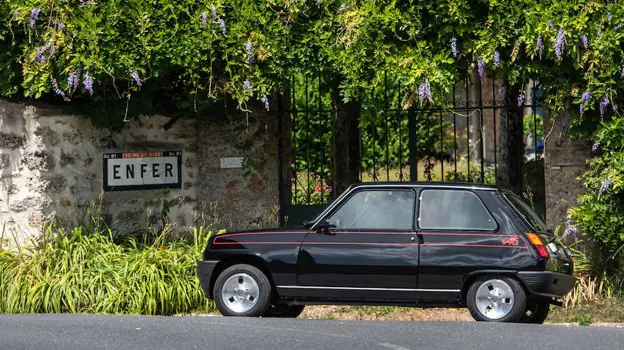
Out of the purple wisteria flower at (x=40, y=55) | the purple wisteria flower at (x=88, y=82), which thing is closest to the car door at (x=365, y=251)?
the purple wisteria flower at (x=88, y=82)

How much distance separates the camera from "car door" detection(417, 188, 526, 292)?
32.2ft

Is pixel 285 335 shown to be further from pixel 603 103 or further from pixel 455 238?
pixel 603 103

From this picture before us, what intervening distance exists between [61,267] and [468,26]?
17.7ft

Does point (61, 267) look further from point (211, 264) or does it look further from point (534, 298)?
point (534, 298)

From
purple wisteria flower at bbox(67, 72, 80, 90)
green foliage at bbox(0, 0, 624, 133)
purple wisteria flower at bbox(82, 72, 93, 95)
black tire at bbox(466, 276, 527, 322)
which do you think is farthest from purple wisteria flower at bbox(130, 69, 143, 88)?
black tire at bbox(466, 276, 527, 322)

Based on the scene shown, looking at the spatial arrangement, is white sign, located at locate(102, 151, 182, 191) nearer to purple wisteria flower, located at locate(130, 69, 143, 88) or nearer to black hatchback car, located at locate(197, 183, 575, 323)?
purple wisteria flower, located at locate(130, 69, 143, 88)

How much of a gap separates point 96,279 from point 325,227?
9.23ft

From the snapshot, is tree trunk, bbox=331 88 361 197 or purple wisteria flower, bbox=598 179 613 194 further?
tree trunk, bbox=331 88 361 197

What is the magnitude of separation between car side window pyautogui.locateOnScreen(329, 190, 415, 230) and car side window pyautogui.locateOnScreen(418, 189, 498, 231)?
0.49 feet

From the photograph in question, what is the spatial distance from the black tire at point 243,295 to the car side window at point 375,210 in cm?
91

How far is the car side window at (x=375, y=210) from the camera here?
1023 cm

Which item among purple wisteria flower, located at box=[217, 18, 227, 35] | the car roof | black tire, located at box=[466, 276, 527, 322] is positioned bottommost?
black tire, located at box=[466, 276, 527, 322]


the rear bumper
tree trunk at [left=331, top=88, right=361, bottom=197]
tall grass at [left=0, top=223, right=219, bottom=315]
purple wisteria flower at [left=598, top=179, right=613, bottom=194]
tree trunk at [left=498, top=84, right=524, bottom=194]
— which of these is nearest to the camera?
the rear bumper

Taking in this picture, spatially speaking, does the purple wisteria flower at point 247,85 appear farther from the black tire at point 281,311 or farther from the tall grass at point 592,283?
the tall grass at point 592,283
